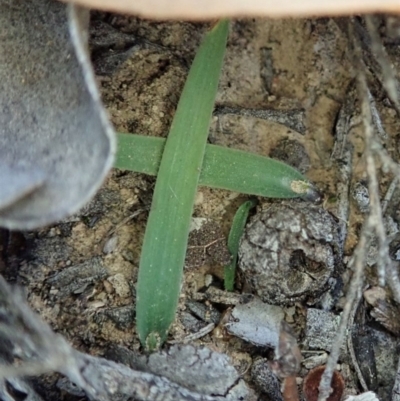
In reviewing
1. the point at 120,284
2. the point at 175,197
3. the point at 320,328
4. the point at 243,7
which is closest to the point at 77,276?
the point at 120,284

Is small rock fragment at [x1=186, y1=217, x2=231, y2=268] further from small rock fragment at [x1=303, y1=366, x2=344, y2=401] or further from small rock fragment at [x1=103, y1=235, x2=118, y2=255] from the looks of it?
small rock fragment at [x1=303, y1=366, x2=344, y2=401]

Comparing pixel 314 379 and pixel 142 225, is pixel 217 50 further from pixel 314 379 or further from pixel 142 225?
pixel 314 379

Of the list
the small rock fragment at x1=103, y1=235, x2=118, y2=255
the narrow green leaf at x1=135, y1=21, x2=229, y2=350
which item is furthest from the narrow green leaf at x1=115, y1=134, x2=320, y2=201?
the small rock fragment at x1=103, y1=235, x2=118, y2=255

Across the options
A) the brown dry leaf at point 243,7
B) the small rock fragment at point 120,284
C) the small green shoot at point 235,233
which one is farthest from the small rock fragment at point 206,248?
the brown dry leaf at point 243,7

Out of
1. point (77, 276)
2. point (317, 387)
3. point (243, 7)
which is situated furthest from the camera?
point (77, 276)

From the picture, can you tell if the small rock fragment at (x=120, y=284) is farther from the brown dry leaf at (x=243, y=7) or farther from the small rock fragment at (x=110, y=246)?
the brown dry leaf at (x=243, y=7)

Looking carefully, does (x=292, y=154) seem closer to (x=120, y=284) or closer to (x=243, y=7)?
(x=120, y=284)
